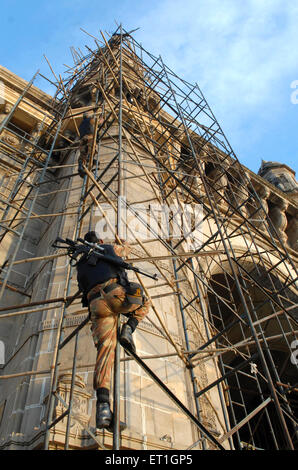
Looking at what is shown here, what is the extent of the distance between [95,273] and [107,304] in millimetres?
368

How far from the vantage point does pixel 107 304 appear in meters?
3.94

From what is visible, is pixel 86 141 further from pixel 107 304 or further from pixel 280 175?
pixel 280 175

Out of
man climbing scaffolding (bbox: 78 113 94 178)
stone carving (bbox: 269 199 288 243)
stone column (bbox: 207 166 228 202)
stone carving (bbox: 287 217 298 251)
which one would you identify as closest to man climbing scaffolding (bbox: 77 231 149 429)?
man climbing scaffolding (bbox: 78 113 94 178)

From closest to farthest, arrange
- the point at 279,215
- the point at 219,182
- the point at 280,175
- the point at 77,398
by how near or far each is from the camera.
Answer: the point at 77,398
the point at 219,182
the point at 279,215
the point at 280,175

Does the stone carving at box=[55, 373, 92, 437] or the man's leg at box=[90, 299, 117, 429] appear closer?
the man's leg at box=[90, 299, 117, 429]

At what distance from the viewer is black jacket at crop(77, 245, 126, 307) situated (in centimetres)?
405

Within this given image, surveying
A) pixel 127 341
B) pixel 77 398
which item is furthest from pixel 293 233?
pixel 127 341

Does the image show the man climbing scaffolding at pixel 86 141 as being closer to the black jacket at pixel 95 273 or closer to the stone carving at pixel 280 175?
the black jacket at pixel 95 273

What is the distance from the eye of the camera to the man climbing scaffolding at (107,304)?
12.1ft

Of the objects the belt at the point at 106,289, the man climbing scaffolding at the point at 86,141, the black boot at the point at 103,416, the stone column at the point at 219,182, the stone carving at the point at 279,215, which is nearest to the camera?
the black boot at the point at 103,416

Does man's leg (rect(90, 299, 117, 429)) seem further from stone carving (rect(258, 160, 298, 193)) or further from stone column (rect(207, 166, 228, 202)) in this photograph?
stone carving (rect(258, 160, 298, 193))

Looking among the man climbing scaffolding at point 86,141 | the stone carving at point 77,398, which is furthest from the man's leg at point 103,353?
the man climbing scaffolding at point 86,141
